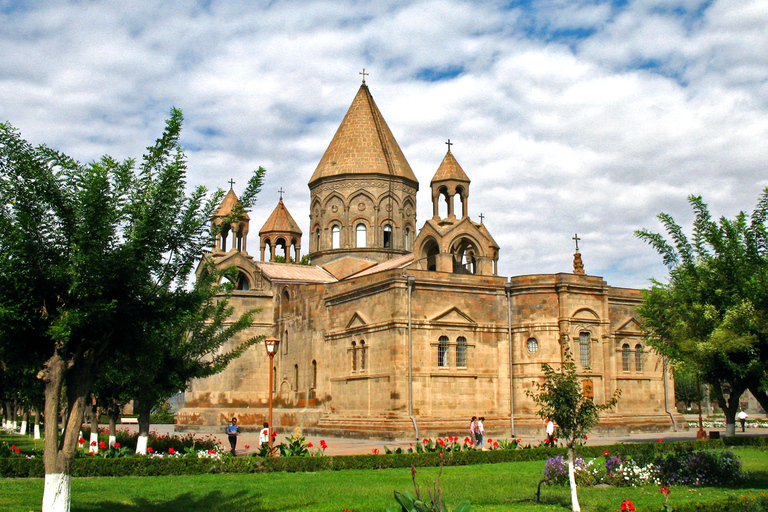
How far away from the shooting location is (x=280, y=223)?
4562cm

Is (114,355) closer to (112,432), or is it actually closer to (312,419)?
(112,432)

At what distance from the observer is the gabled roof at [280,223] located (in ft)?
149

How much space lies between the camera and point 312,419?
32.9 m

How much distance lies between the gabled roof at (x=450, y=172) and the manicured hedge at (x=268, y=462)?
52.7ft

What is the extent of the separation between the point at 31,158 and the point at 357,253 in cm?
3185

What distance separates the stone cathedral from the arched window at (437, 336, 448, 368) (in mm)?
42

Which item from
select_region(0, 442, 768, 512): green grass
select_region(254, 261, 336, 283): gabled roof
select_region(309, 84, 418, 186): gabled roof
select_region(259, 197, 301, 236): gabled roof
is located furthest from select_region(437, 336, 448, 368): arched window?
select_region(259, 197, 301, 236): gabled roof

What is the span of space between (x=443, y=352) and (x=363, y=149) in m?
15.0

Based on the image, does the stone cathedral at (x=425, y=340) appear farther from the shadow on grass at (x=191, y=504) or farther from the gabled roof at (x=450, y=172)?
the shadow on grass at (x=191, y=504)

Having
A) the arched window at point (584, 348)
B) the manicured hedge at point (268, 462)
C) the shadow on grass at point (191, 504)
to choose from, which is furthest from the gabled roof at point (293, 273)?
the shadow on grass at point (191, 504)

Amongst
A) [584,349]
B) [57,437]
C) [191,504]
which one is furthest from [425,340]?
[57,437]

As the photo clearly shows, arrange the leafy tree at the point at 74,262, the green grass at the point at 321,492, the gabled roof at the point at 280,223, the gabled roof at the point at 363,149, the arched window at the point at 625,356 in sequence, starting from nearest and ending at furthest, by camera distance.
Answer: the leafy tree at the point at 74,262, the green grass at the point at 321,492, the arched window at the point at 625,356, the gabled roof at the point at 363,149, the gabled roof at the point at 280,223

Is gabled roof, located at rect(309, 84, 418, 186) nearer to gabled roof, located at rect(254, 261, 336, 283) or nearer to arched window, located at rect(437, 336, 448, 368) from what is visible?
gabled roof, located at rect(254, 261, 336, 283)

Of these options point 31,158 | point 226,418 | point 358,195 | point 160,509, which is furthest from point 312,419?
point 31,158
